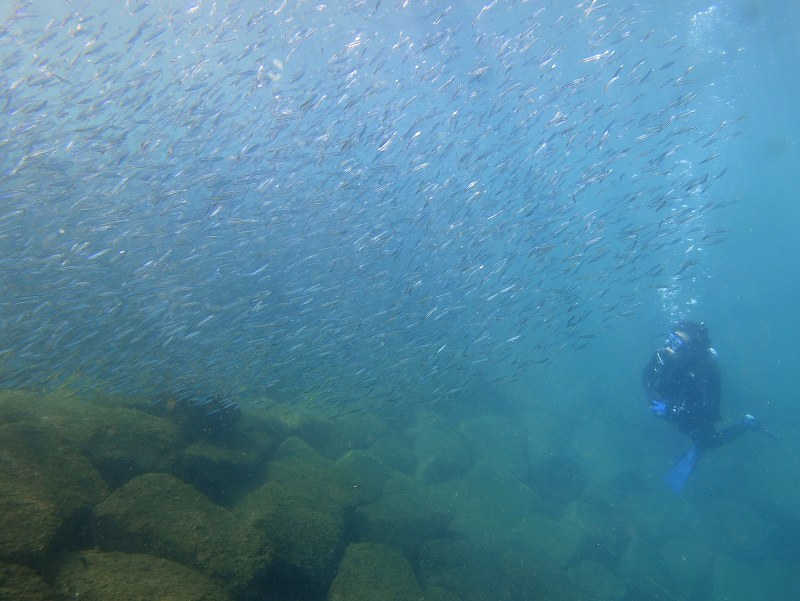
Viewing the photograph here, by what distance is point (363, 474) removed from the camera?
9.01 m

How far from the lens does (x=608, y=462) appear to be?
18219 millimetres

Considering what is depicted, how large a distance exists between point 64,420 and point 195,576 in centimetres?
A: 314

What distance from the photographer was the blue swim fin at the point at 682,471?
11477 millimetres

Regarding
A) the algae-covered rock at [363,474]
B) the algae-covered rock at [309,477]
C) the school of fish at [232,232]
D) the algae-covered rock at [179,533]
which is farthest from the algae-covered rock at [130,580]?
the school of fish at [232,232]

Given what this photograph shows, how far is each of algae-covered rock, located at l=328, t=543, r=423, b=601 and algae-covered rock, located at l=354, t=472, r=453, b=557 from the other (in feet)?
2.49

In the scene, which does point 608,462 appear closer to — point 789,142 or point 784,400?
point 784,400

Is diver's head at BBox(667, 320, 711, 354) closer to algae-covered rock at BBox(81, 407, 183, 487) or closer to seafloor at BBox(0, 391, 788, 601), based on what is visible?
seafloor at BBox(0, 391, 788, 601)

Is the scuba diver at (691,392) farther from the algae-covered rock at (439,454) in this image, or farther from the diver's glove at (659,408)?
the algae-covered rock at (439,454)

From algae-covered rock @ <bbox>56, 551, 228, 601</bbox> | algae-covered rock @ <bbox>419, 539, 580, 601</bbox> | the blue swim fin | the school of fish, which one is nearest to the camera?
algae-covered rock @ <bbox>56, 551, 228, 601</bbox>

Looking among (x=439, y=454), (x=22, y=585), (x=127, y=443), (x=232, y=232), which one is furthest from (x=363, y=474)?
(x=232, y=232)

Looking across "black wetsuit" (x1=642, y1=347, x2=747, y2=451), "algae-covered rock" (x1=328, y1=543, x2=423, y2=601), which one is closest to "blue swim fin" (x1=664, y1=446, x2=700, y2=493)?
"black wetsuit" (x1=642, y1=347, x2=747, y2=451)

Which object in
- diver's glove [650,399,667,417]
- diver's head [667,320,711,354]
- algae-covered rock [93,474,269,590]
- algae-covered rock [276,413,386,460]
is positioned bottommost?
diver's glove [650,399,667,417]

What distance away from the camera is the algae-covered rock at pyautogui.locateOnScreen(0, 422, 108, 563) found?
362 centimetres

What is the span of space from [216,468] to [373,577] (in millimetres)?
2867
